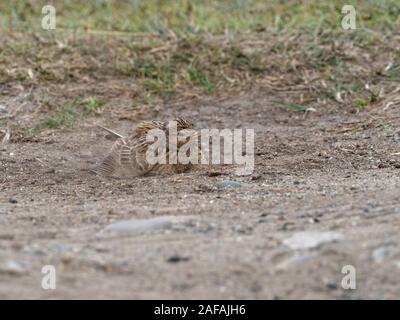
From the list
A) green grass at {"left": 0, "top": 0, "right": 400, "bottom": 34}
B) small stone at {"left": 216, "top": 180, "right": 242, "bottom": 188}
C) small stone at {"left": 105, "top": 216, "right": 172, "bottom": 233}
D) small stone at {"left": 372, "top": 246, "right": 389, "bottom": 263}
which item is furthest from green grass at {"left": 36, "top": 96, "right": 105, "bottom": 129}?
small stone at {"left": 372, "top": 246, "right": 389, "bottom": 263}

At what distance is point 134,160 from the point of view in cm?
721

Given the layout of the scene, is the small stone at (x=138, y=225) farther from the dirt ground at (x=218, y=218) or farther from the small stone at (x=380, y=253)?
the small stone at (x=380, y=253)

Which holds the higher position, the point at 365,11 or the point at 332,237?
the point at 365,11

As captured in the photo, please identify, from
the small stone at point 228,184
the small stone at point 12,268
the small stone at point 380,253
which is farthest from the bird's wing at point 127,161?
the small stone at point 380,253

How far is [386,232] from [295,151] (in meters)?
2.73

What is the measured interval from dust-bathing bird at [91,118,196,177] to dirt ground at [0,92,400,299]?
19 centimetres

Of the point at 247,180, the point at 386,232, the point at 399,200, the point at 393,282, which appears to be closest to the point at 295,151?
the point at 247,180

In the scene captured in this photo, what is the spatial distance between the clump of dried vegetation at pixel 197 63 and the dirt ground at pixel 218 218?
19.0 inches

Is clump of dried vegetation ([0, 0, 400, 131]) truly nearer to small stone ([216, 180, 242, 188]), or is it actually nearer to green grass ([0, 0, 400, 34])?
green grass ([0, 0, 400, 34])

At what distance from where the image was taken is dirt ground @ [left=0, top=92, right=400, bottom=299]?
4.29 meters

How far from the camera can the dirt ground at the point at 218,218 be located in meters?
4.29

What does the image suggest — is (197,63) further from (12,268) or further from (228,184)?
(12,268)

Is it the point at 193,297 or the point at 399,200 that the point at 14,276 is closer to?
the point at 193,297
